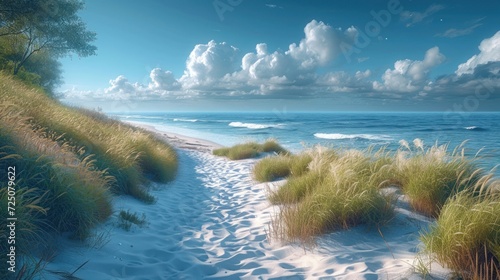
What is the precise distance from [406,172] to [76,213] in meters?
5.69

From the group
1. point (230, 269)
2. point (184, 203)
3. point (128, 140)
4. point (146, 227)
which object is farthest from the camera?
point (128, 140)

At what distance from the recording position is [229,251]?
4.48 meters

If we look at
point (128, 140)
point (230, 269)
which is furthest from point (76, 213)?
point (128, 140)

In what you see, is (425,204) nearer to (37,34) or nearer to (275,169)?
(275,169)

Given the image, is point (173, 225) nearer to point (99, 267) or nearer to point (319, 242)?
point (99, 267)

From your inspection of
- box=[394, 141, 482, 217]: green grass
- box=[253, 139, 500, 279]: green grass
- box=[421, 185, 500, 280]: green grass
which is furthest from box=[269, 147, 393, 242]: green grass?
box=[421, 185, 500, 280]: green grass

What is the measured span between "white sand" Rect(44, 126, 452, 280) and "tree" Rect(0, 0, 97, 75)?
12652mm

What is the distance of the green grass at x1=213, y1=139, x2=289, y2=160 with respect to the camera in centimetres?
1459

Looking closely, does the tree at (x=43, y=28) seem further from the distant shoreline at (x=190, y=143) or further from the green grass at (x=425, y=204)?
the green grass at (x=425, y=204)

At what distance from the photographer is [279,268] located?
3.79 m

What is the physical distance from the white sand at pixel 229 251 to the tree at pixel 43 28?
41.5 ft

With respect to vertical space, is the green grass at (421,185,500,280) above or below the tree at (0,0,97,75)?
below

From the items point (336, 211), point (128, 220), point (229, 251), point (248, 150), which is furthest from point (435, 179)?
point (248, 150)

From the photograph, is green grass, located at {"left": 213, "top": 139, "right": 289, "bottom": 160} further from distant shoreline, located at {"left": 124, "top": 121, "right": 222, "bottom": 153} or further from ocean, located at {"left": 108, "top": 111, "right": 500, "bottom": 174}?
distant shoreline, located at {"left": 124, "top": 121, "right": 222, "bottom": 153}
